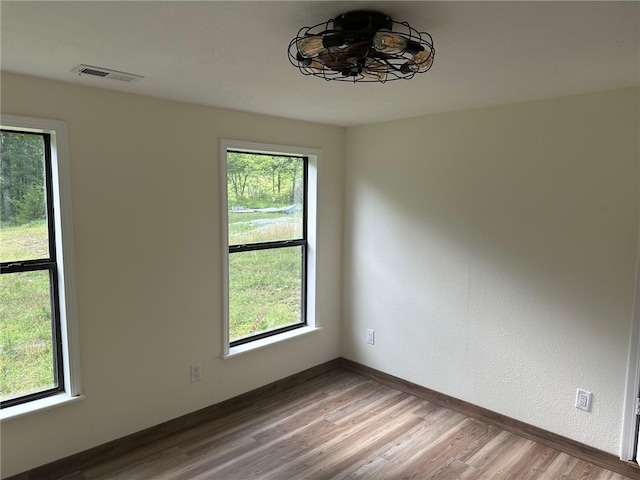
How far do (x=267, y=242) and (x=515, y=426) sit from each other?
7.10 ft

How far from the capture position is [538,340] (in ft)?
9.35

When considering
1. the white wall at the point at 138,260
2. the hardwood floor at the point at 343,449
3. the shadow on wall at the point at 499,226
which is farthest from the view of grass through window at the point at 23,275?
the shadow on wall at the point at 499,226

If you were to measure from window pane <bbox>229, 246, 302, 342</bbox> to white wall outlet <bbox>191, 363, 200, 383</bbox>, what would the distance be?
1.14ft

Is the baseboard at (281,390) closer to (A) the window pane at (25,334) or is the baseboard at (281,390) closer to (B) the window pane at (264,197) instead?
(A) the window pane at (25,334)

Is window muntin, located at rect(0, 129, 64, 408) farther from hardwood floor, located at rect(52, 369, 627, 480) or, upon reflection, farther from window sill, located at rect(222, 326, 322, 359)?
window sill, located at rect(222, 326, 322, 359)

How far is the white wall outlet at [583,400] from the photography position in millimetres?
2678

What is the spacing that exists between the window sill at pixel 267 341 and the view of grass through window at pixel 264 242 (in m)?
0.07

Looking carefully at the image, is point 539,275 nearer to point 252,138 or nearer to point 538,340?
point 538,340

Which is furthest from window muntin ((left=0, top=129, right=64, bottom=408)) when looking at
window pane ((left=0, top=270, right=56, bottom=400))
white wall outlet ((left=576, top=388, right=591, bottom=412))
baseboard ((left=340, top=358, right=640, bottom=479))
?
white wall outlet ((left=576, top=388, right=591, bottom=412))

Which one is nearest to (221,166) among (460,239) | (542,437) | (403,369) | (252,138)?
(252,138)

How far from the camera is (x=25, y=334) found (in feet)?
7.91

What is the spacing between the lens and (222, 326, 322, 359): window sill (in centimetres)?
327

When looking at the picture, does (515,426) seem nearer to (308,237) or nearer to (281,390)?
(281,390)

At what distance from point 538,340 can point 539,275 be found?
1.37ft
